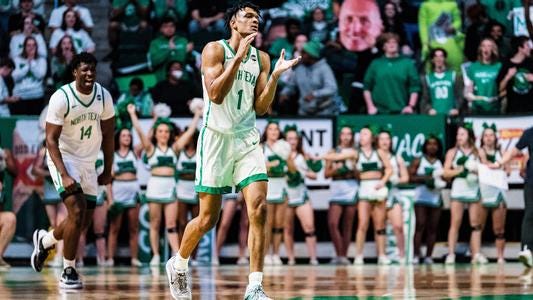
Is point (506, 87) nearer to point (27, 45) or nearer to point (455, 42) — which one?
point (455, 42)

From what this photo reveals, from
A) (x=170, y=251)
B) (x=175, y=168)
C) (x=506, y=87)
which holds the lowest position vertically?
(x=170, y=251)

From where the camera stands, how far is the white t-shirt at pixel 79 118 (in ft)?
46.1

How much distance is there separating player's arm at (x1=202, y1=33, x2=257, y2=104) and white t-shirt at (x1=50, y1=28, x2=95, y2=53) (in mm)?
12469

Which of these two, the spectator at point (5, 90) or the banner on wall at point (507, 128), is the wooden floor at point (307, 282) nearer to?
the banner on wall at point (507, 128)

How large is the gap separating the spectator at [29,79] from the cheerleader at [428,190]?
6.92 m

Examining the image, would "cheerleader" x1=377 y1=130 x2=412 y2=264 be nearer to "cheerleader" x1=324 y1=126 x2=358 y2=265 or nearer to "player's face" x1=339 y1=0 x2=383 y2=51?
"cheerleader" x1=324 y1=126 x2=358 y2=265

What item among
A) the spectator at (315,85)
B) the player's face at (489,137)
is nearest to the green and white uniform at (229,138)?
the player's face at (489,137)

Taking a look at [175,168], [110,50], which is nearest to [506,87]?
[175,168]

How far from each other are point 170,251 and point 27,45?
4.74 meters

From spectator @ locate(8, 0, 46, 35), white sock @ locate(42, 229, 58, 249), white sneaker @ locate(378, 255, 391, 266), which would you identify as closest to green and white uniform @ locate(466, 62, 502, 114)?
white sneaker @ locate(378, 255, 391, 266)

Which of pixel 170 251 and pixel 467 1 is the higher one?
pixel 467 1

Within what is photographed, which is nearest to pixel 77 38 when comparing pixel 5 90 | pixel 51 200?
pixel 5 90

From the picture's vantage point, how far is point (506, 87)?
21.8m

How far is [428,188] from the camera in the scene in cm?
2173
